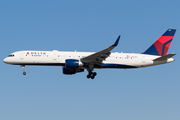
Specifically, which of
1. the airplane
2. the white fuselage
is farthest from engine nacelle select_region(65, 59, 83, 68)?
the white fuselage

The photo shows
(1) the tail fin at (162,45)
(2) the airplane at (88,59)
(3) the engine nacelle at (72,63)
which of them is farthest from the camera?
(1) the tail fin at (162,45)

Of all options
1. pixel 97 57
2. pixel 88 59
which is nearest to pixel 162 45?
pixel 97 57

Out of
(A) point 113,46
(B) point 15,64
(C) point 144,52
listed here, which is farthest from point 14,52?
(C) point 144,52

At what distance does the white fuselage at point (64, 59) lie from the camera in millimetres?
48250

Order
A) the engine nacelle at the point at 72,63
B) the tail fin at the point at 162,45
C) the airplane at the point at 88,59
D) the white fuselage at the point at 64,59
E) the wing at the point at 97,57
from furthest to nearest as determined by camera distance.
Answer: the tail fin at the point at 162,45 < the white fuselage at the point at 64,59 < the airplane at the point at 88,59 < the engine nacelle at the point at 72,63 < the wing at the point at 97,57

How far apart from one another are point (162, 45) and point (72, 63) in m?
15.6

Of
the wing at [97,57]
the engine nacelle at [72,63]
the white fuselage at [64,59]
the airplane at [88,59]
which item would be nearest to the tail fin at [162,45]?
the airplane at [88,59]

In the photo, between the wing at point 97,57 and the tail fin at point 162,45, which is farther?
the tail fin at point 162,45

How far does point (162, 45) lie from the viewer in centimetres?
5366

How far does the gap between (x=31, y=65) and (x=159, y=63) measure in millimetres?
19054

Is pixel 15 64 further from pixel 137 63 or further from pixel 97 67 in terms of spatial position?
pixel 137 63

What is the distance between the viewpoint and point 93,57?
47.6m

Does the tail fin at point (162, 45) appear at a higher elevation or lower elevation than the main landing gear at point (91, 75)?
higher

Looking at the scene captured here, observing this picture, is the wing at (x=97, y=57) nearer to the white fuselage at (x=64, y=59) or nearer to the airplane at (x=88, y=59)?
the airplane at (x=88, y=59)
